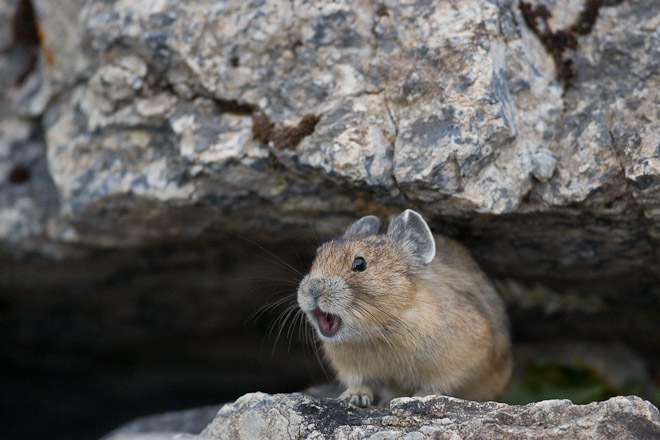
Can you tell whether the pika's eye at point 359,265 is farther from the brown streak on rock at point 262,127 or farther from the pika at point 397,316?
the brown streak on rock at point 262,127

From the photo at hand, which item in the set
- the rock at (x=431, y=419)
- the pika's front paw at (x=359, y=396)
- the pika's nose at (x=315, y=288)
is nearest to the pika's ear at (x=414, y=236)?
the pika's nose at (x=315, y=288)

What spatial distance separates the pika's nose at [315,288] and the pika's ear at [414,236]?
3.02 ft

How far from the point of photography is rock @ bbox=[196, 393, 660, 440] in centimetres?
483

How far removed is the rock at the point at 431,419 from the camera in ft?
15.8

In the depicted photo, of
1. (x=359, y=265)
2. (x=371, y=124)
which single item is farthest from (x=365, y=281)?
(x=371, y=124)

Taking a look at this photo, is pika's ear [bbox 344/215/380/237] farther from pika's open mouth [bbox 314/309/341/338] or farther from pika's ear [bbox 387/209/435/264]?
pika's open mouth [bbox 314/309/341/338]

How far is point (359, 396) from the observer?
6.81 meters

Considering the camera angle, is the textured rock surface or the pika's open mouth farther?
the pika's open mouth

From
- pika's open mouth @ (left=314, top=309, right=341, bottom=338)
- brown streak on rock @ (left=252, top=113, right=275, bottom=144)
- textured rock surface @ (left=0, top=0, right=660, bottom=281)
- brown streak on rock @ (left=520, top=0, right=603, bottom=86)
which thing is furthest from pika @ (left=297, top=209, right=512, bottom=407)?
brown streak on rock @ (left=520, top=0, right=603, bottom=86)

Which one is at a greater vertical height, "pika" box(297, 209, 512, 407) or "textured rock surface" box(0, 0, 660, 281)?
"textured rock surface" box(0, 0, 660, 281)

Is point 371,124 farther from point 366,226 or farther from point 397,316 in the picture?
point 397,316

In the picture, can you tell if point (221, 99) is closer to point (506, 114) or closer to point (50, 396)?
point (506, 114)

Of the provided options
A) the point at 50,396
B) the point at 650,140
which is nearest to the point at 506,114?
the point at 650,140

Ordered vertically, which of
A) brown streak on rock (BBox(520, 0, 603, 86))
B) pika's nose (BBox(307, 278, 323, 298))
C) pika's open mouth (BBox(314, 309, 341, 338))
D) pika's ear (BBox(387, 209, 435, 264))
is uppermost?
brown streak on rock (BBox(520, 0, 603, 86))
